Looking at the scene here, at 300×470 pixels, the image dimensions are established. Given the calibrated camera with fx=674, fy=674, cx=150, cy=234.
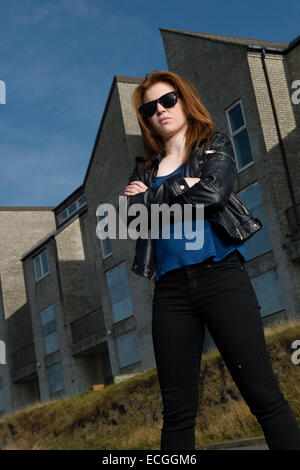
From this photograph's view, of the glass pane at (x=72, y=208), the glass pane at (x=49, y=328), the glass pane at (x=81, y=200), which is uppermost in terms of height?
the glass pane at (x=72, y=208)

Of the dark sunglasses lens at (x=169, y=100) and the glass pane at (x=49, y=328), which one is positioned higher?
the glass pane at (x=49, y=328)

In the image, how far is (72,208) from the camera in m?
44.5

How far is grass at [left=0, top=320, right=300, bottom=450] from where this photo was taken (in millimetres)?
12188

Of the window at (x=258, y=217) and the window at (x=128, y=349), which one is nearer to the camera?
the window at (x=258, y=217)

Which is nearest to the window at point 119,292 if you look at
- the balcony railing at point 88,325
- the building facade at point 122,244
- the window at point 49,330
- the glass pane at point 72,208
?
Result: the building facade at point 122,244

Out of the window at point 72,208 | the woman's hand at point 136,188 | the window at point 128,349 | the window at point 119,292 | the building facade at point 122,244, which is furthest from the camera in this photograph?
the window at point 72,208

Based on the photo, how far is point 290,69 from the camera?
23.5 m

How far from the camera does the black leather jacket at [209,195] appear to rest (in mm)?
2887

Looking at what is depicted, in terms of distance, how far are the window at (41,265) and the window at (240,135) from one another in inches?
733

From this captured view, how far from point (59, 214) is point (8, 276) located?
6.10 m

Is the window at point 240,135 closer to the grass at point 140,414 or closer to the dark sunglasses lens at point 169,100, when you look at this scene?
the grass at point 140,414

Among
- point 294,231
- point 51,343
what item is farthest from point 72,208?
point 294,231

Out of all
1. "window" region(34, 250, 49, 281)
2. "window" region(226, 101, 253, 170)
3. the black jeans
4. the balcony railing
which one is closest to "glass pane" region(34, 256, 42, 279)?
"window" region(34, 250, 49, 281)

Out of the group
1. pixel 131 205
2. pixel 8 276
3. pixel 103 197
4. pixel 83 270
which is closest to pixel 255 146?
pixel 103 197
